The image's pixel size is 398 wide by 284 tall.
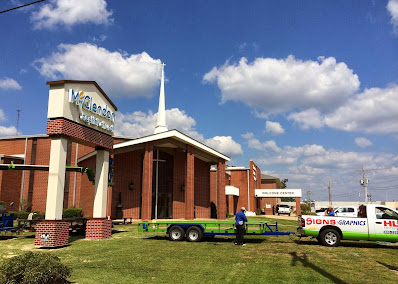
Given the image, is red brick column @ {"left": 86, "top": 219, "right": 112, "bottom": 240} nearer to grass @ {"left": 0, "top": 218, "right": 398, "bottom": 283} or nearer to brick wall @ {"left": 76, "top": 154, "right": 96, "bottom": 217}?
grass @ {"left": 0, "top": 218, "right": 398, "bottom": 283}

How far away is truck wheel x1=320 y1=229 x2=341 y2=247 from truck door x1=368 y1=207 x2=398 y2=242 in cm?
149

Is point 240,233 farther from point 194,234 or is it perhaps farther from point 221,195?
point 221,195

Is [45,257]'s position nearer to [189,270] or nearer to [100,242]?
[189,270]

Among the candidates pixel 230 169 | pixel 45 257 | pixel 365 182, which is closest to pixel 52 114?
pixel 45 257

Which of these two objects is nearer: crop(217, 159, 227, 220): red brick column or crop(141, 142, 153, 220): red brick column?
crop(141, 142, 153, 220): red brick column

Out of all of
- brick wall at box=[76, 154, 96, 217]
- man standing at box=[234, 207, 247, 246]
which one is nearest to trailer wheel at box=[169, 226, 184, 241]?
man standing at box=[234, 207, 247, 246]

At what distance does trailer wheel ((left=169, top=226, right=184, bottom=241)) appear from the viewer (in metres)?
16.6

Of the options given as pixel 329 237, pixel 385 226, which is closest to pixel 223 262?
pixel 329 237

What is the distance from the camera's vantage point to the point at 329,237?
15.2 meters

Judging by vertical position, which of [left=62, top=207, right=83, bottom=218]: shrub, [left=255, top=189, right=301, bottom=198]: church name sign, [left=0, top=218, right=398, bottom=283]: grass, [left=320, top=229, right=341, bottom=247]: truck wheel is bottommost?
[left=0, top=218, right=398, bottom=283]: grass

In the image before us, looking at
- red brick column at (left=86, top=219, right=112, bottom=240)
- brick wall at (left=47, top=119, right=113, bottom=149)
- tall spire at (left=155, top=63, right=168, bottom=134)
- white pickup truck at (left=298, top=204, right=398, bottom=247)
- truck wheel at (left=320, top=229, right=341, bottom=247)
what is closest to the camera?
white pickup truck at (left=298, top=204, right=398, bottom=247)

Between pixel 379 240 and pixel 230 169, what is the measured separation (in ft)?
129

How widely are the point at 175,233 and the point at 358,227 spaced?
838 centimetres

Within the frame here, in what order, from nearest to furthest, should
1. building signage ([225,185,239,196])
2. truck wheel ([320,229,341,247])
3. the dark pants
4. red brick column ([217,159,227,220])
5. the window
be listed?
the window < truck wheel ([320,229,341,247]) < the dark pants < red brick column ([217,159,227,220]) < building signage ([225,185,239,196])
